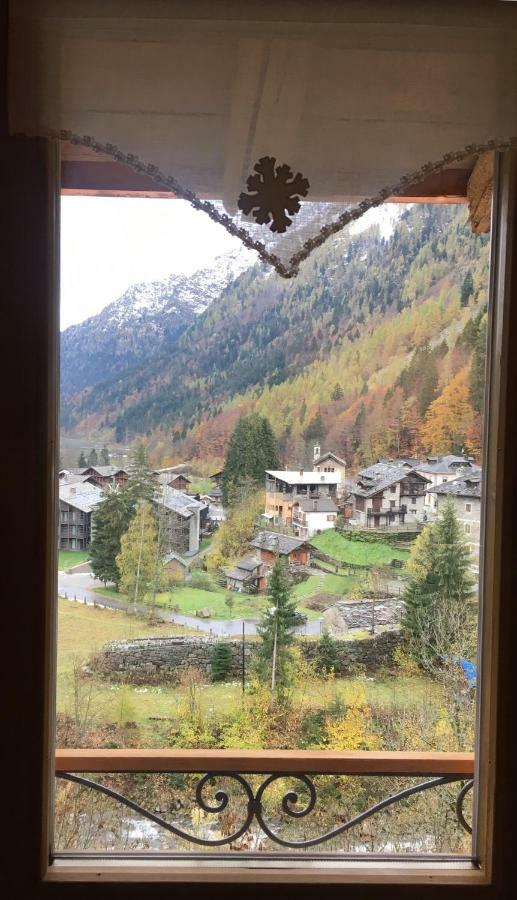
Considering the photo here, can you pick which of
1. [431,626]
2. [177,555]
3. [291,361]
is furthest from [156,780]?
[291,361]

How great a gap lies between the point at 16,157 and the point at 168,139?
288 mm

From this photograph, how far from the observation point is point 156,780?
1271 millimetres

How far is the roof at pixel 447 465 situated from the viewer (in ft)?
4.16

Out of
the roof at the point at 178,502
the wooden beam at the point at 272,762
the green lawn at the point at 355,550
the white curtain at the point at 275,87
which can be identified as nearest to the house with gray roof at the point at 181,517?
the roof at the point at 178,502

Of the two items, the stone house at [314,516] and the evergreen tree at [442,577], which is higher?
the stone house at [314,516]

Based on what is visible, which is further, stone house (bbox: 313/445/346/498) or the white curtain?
stone house (bbox: 313/445/346/498)

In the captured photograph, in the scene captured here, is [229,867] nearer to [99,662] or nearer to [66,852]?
[66,852]

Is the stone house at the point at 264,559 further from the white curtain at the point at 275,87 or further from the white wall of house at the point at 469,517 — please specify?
the white curtain at the point at 275,87

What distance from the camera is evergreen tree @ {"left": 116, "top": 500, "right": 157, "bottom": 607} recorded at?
127cm

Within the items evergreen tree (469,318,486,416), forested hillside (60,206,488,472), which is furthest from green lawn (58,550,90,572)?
evergreen tree (469,318,486,416)

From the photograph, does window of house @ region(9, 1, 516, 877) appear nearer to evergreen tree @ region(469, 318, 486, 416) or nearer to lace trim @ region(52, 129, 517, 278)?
evergreen tree @ region(469, 318, 486, 416)

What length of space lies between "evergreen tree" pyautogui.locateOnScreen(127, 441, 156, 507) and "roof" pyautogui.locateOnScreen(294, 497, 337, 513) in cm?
29

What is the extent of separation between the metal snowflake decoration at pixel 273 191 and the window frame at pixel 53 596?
380 millimetres

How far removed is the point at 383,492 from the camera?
1.27 m
